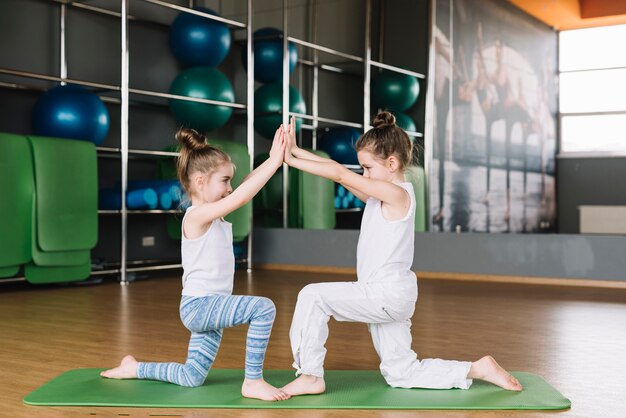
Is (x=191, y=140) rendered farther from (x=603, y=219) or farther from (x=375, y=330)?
(x=603, y=219)

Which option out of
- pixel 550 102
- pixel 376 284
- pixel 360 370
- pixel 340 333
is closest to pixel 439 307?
pixel 340 333

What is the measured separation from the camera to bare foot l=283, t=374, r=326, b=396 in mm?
2043

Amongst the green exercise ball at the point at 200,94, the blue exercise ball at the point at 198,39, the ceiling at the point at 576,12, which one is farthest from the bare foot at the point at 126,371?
the ceiling at the point at 576,12

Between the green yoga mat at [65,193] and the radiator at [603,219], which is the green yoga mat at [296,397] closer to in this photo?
the green yoga mat at [65,193]

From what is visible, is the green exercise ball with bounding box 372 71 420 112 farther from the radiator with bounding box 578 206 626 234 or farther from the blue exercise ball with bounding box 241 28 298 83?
the radiator with bounding box 578 206 626 234

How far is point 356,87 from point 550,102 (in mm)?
1877

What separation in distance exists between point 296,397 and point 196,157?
66 centimetres

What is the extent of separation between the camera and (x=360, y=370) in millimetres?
2396

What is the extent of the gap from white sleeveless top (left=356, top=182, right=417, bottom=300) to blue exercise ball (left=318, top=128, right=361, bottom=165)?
435cm

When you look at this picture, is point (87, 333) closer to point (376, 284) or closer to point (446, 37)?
point (376, 284)

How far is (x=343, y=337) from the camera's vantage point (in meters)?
3.02

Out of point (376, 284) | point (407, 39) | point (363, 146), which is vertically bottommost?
point (376, 284)

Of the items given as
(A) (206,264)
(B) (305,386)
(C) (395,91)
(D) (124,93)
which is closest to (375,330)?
(B) (305,386)

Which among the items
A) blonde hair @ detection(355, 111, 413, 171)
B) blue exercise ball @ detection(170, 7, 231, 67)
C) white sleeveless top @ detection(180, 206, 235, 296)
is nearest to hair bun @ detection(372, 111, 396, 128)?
blonde hair @ detection(355, 111, 413, 171)
